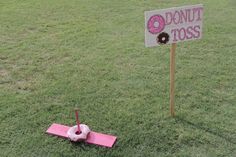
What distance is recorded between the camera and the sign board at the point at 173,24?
10.5ft

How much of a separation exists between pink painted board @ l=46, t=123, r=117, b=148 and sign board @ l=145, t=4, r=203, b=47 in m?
0.90

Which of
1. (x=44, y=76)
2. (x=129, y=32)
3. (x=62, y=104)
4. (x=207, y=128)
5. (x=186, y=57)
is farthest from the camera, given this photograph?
(x=129, y=32)

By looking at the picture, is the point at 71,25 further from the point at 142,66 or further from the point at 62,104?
the point at 62,104

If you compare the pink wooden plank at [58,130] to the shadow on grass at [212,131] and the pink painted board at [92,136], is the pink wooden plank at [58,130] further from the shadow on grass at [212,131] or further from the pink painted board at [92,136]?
the shadow on grass at [212,131]

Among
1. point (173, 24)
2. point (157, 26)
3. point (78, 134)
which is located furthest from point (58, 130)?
point (173, 24)

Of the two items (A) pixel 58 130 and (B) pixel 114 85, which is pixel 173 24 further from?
(A) pixel 58 130

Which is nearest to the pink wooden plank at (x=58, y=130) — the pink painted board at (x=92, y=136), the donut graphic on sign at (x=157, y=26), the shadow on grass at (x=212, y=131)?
the pink painted board at (x=92, y=136)

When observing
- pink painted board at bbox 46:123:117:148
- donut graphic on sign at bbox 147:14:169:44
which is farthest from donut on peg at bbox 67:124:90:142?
donut graphic on sign at bbox 147:14:169:44

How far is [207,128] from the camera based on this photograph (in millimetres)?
3512

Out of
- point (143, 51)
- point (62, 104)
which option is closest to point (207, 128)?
point (62, 104)

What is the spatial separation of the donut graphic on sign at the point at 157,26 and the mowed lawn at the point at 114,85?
0.83m

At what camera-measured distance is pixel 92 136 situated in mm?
3436

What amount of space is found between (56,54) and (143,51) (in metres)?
1.16

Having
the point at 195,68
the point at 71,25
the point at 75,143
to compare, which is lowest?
the point at 75,143
